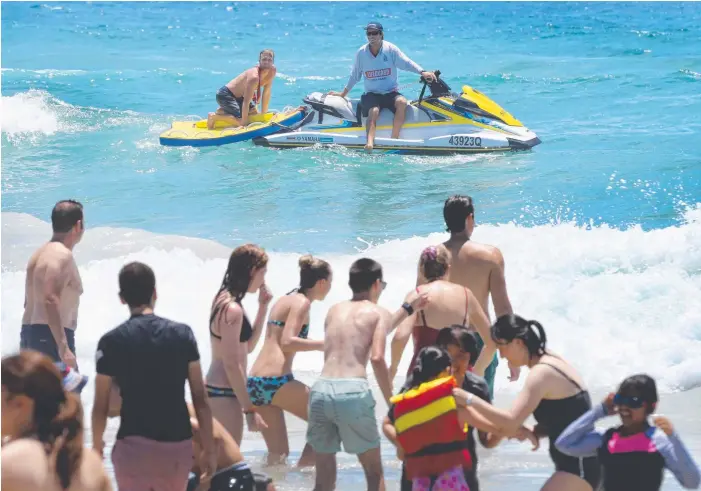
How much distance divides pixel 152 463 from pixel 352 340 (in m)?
1.30

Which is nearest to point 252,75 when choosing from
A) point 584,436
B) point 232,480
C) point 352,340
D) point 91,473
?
point 352,340

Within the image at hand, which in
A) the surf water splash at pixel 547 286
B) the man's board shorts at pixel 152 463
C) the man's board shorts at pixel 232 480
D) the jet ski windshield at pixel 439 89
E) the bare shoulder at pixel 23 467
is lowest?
the surf water splash at pixel 547 286

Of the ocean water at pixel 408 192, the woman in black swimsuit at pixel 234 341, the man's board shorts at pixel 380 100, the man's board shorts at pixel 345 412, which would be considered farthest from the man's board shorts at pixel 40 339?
the man's board shorts at pixel 380 100

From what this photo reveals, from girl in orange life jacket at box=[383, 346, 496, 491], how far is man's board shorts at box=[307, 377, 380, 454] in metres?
0.77

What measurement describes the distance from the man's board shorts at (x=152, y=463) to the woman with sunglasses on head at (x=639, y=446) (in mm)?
1689

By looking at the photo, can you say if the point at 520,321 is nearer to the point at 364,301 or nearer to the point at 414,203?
the point at 364,301

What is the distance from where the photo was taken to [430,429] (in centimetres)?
461

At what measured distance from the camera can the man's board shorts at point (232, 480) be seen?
4789mm

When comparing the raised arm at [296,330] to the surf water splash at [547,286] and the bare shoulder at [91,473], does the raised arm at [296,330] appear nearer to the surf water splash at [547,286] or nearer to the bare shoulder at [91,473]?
the bare shoulder at [91,473]

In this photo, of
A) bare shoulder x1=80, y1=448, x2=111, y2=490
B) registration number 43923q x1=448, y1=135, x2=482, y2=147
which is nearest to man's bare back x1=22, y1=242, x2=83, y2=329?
bare shoulder x1=80, y1=448, x2=111, y2=490

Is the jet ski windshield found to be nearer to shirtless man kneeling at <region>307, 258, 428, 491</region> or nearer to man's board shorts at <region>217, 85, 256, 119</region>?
man's board shorts at <region>217, 85, 256, 119</region>

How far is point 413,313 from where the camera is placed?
5812 millimetres

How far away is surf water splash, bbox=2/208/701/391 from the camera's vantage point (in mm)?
9219

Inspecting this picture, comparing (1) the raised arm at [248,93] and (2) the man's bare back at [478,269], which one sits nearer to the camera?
(2) the man's bare back at [478,269]
